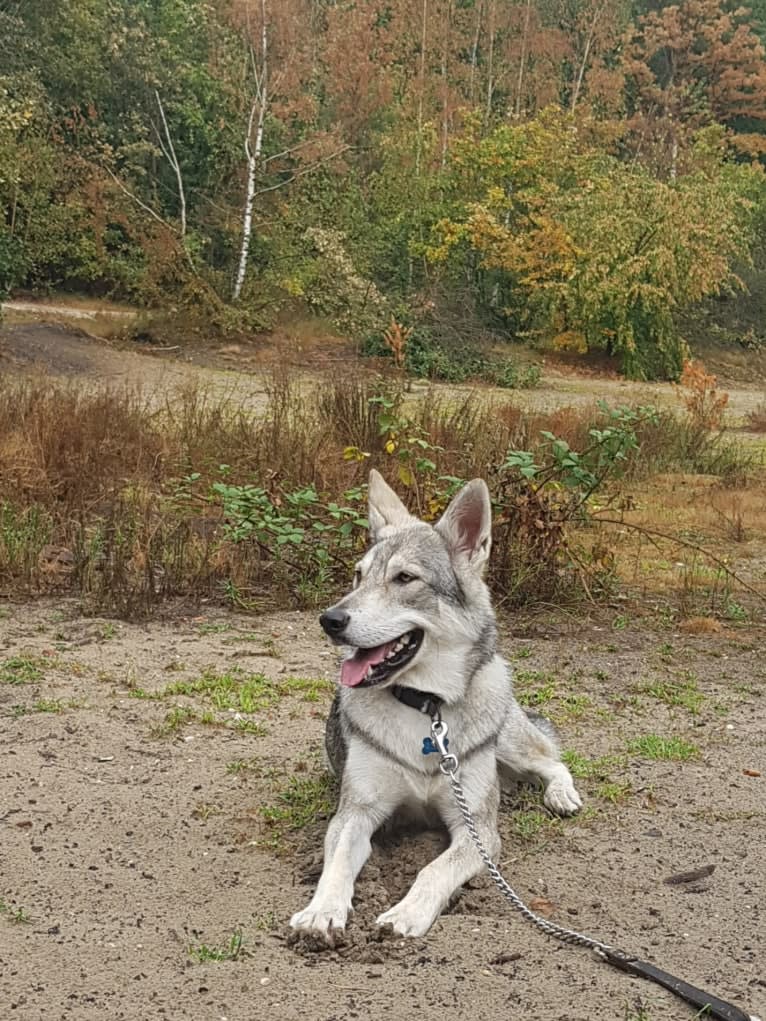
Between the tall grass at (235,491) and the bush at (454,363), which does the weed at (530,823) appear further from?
the bush at (454,363)

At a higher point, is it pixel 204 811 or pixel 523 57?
pixel 523 57

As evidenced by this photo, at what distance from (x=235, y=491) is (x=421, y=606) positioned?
13.0ft

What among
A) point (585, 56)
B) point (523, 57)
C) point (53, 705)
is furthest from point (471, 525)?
point (585, 56)

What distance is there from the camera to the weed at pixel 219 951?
12.2ft

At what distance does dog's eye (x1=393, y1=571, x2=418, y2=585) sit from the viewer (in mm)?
4527

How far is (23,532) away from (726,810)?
5.50 meters

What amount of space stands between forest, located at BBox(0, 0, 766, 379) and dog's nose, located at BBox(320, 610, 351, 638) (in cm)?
2140

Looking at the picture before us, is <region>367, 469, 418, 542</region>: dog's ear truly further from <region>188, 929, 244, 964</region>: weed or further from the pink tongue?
<region>188, 929, 244, 964</region>: weed

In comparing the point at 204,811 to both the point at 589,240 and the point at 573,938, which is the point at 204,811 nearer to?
the point at 573,938

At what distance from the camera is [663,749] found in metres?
5.88

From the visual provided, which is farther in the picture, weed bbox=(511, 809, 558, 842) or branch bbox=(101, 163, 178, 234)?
branch bbox=(101, 163, 178, 234)

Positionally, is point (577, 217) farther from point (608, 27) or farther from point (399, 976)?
point (399, 976)

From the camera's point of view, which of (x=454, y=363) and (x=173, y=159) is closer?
(x=454, y=363)

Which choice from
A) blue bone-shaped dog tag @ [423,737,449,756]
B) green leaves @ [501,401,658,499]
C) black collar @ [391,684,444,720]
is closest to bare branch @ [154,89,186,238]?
green leaves @ [501,401,658,499]
